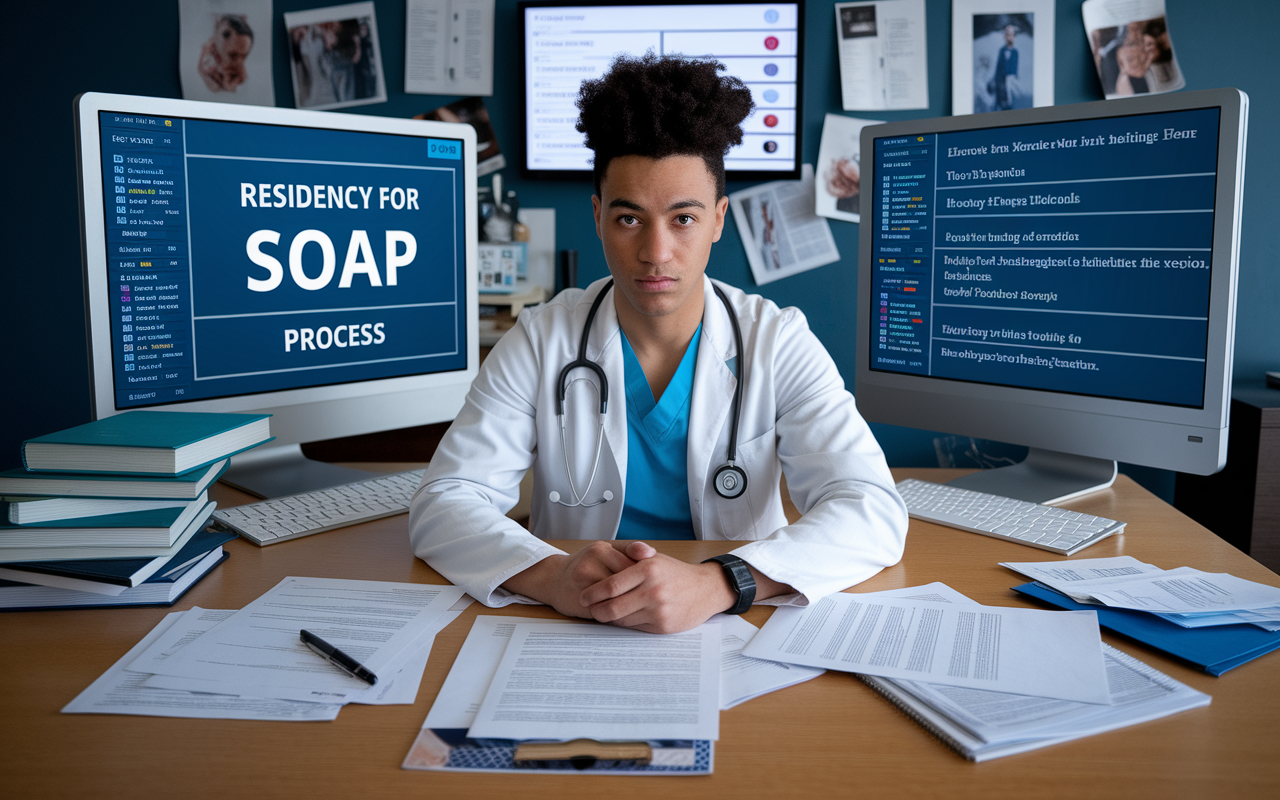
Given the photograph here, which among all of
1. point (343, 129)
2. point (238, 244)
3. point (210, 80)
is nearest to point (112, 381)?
point (238, 244)

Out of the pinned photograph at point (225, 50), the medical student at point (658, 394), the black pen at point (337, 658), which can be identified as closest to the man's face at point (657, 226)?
the medical student at point (658, 394)

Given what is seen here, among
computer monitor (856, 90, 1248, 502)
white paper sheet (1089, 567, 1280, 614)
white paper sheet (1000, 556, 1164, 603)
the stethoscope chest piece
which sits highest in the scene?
computer monitor (856, 90, 1248, 502)

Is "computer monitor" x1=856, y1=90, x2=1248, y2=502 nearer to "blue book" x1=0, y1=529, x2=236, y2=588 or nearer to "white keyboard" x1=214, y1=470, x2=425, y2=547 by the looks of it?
"white keyboard" x1=214, y1=470, x2=425, y2=547

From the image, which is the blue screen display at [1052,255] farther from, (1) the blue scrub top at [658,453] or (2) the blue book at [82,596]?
(2) the blue book at [82,596]

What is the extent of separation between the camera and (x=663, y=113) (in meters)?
1.25

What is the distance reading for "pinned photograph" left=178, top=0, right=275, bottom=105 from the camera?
2.71 m

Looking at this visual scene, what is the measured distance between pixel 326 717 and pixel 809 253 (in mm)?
2267

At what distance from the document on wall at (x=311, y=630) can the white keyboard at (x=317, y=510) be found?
0.62 ft

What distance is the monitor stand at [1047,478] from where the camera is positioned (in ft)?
4.57

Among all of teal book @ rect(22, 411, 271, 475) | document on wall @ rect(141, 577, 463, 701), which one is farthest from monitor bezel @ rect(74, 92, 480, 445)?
document on wall @ rect(141, 577, 463, 701)

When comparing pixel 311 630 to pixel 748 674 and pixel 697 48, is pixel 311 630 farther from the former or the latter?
pixel 697 48

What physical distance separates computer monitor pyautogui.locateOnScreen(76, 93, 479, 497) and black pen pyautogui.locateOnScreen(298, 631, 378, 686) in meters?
0.61

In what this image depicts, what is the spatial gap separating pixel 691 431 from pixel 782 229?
156 centimetres

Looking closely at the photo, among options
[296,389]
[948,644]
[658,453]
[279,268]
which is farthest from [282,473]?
[948,644]
